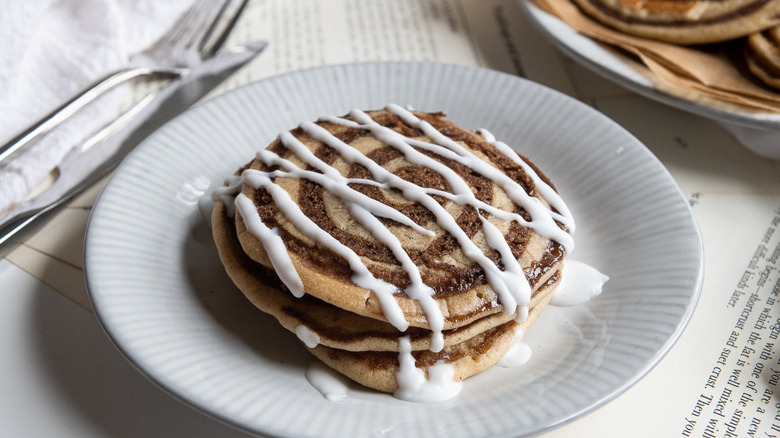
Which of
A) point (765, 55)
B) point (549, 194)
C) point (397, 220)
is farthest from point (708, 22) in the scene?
point (397, 220)

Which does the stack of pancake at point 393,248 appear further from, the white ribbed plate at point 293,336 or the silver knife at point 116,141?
the silver knife at point 116,141

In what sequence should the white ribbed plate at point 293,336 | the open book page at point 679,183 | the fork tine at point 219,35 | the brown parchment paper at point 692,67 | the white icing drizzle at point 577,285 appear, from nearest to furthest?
the white ribbed plate at point 293,336 → the open book page at point 679,183 → the white icing drizzle at point 577,285 → the brown parchment paper at point 692,67 → the fork tine at point 219,35

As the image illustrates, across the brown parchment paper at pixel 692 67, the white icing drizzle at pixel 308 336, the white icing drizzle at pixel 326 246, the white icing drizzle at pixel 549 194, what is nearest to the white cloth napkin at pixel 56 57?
the white icing drizzle at pixel 326 246

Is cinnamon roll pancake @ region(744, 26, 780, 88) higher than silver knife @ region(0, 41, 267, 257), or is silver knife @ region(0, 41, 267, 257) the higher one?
cinnamon roll pancake @ region(744, 26, 780, 88)

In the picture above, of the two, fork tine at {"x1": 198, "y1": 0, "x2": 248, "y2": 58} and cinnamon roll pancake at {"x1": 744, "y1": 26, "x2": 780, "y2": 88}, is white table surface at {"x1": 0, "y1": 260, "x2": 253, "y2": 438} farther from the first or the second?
cinnamon roll pancake at {"x1": 744, "y1": 26, "x2": 780, "y2": 88}

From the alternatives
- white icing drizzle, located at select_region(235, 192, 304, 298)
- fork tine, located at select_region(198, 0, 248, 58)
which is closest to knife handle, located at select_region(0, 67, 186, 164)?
fork tine, located at select_region(198, 0, 248, 58)

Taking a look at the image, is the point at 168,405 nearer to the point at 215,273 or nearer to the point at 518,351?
the point at 215,273

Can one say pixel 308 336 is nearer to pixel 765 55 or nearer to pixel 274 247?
pixel 274 247
